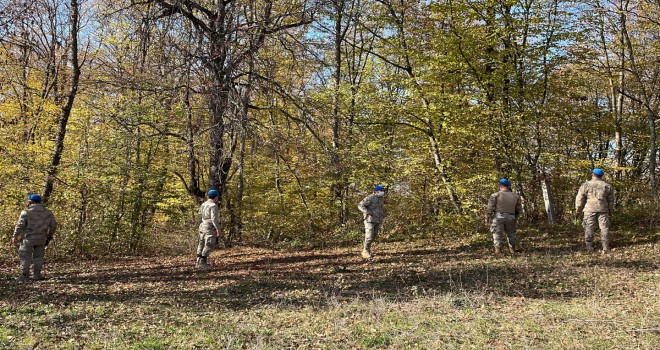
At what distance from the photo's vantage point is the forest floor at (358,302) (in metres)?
4.92

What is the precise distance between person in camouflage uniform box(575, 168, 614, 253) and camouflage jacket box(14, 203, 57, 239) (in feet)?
36.4

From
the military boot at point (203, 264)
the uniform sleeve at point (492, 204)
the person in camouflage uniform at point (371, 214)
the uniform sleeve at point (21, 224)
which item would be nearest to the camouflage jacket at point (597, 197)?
the uniform sleeve at point (492, 204)

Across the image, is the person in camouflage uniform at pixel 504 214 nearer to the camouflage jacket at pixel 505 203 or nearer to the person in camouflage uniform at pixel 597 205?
the camouflage jacket at pixel 505 203

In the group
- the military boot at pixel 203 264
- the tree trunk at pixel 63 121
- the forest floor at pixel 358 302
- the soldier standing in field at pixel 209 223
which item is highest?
the tree trunk at pixel 63 121

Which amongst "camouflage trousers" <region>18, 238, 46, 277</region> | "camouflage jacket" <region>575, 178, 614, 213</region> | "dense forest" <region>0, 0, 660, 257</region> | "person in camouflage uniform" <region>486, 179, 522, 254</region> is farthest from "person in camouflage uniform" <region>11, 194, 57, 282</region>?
"camouflage jacket" <region>575, 178, 614, 213</region>

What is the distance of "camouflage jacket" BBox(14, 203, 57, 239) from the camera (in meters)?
8.84

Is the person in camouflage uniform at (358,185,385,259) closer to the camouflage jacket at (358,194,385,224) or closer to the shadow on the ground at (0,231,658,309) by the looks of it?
the camouflage jacket at (358,194,385,224)

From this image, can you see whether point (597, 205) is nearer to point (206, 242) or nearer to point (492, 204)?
point (492, 204)

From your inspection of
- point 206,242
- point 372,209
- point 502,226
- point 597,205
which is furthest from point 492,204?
point 206,242

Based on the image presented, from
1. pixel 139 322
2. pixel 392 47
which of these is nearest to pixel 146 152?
pixel 392 47

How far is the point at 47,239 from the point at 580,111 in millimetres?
13772

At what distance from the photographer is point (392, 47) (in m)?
13.8

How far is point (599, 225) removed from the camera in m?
9.80

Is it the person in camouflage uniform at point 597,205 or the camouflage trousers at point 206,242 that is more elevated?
the person in camouflage uniform at point 597,205
